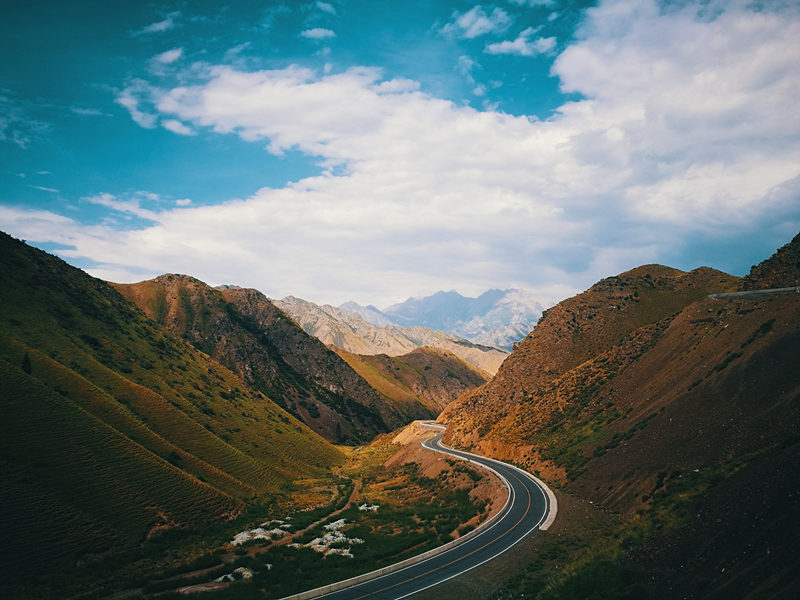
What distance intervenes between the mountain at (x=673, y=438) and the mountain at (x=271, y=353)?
58.9m

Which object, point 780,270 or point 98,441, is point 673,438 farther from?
point 98,441

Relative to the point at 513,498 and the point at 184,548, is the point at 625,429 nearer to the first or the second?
the point at 513,498

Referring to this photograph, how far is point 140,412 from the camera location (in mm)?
45000

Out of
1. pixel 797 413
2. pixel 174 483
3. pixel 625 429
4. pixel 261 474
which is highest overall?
pixel 797 413

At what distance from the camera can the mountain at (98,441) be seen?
25172mm

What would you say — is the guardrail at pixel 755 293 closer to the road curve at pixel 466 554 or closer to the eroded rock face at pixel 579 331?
the eroded rock face at pixel 579 331

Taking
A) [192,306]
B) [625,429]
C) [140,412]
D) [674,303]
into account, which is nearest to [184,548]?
[140,412]

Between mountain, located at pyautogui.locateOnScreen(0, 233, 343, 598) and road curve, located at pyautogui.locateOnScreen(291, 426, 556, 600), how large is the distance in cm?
1508

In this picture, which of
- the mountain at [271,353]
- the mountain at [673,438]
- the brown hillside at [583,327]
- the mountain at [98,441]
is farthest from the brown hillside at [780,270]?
the mountain at [271,353]

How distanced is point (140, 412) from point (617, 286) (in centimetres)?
9322

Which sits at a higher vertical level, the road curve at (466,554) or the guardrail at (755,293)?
the guardrail at (755,293)

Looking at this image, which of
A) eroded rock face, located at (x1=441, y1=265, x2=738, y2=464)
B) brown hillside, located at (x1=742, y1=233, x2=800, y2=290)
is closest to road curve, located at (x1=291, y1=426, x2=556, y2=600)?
eroded rock face, located at (x1=441, y1=265, x2=738, y2=464)

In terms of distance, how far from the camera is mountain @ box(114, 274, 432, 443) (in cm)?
12062

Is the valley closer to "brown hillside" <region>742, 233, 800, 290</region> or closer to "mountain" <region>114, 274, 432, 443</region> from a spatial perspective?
"brown hillside" <region>742, 233, 800, 290</region>
